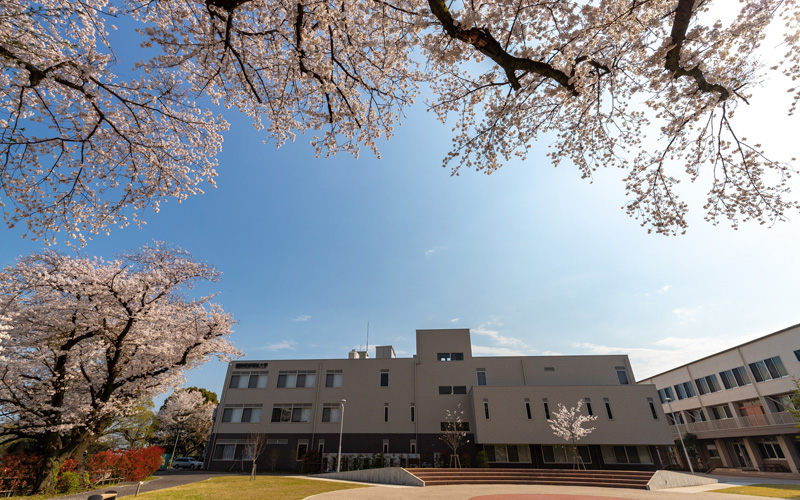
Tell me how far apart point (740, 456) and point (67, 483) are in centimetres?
4703

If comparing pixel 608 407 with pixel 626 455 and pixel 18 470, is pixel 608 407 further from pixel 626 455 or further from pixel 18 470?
pixel 18 470

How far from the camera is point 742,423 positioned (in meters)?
28.2

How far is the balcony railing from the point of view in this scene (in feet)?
81.5

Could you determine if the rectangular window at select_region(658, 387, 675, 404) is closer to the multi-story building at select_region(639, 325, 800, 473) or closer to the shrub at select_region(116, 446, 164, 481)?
the multi-story building at select_region(639, 325, 800, 473)

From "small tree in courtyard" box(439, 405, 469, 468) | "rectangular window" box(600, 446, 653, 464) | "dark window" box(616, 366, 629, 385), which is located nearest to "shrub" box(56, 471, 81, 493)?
"small tree in courtyard" box(439, 405, 469, 468)

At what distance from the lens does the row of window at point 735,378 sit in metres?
26.2

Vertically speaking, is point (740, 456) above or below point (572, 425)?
below

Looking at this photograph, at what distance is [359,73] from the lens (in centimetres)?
802

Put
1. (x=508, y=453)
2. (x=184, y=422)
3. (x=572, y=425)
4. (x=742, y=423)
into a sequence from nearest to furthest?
1. (x=572, y=425)
2. (x=508, y=453)
3. (x=742, y=423)
4. (x=184, y=422)

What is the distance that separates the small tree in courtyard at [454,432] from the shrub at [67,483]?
2133 cm

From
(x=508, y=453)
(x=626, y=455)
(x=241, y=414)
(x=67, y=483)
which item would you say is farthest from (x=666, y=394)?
(x=67, y=483)

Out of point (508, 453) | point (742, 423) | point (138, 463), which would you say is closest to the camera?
point (138, 463)

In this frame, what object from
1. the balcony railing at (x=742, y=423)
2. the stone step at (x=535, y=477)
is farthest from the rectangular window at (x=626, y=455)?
the balcony railing at (x=742, y=423)

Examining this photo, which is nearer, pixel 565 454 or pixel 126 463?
pixel 126 463
